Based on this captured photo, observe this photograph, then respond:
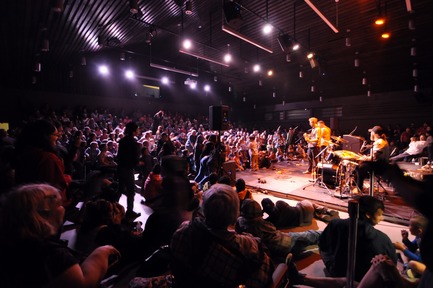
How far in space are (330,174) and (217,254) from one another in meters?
5.15

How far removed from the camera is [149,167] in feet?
18.7

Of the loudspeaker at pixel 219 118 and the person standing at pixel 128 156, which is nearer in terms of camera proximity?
the person standing at pixel 128 156

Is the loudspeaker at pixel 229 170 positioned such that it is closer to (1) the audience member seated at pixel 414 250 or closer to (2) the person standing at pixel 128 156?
(2) the person standing at pixel 128 156

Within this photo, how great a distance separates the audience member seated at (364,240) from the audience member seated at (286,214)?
1257 mm

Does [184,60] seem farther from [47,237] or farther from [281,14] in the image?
[47,237]

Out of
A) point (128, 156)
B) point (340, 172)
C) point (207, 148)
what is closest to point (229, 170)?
point (207, 148)

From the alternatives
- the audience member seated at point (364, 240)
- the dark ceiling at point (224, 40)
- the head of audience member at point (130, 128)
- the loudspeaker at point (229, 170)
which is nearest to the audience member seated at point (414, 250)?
the audience member seated at point (364, 240)

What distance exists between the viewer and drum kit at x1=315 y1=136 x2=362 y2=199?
464 centimetres

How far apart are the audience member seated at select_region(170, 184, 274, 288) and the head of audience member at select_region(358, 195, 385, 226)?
1251 mm

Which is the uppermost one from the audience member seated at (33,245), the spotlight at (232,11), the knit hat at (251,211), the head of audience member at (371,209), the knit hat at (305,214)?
the spotlight at (232,11)

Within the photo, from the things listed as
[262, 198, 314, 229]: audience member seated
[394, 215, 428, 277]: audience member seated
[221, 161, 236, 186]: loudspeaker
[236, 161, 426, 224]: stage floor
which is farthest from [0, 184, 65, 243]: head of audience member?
[221, 161, 236, 186]: loudspeaker

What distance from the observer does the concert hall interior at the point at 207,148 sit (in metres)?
1.21

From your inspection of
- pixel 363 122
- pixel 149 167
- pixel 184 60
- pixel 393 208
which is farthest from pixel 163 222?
pixel 363 122

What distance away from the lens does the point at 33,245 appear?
938mm
